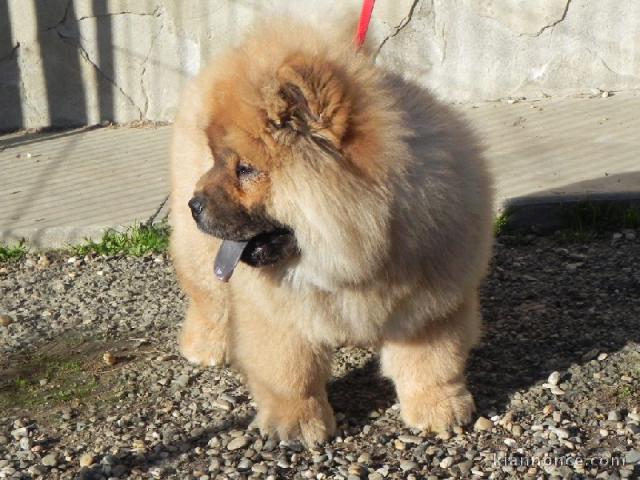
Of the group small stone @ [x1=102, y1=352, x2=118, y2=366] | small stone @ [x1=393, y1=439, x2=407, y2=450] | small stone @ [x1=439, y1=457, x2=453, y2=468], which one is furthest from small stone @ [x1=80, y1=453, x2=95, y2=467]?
small stone @ [x1=439, y1=457, x2=453, y2=468]

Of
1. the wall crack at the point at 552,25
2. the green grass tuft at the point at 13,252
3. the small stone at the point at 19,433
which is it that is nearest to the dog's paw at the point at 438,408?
the small stone at the point at 19,433

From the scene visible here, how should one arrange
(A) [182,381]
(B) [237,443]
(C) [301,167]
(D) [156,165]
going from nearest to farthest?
(C) [301,167] → (B) [237,443] → (A) [182,381] → (D) [156,165]

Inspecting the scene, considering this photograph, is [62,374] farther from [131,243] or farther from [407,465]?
[407,465]

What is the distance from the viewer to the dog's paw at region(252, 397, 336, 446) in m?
2.85

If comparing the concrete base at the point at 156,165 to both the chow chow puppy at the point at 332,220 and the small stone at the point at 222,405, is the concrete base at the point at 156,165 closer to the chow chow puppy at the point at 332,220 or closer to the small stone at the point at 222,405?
the chow chow puppy at the point at 332,220

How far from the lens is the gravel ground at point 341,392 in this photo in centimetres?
276

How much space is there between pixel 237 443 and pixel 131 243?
199 centimetres

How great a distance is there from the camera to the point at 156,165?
5.78 m

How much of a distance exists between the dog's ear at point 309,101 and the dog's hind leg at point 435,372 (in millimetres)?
762

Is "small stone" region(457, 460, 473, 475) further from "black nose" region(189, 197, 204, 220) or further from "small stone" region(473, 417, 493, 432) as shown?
"black nose" region(189, 197, 204, 220)

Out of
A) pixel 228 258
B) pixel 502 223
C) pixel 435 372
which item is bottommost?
pixel 502 223

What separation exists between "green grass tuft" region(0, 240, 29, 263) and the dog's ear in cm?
261

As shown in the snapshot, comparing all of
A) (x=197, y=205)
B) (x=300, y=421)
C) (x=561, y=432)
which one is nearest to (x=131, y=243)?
(x=300, y=421)

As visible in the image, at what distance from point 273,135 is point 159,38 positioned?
4.41 m
